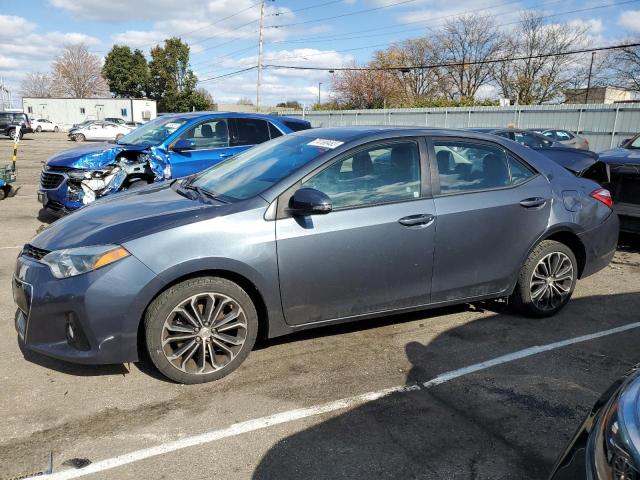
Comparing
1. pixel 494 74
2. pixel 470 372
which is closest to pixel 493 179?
pixel 470 372

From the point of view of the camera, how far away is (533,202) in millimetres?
4340

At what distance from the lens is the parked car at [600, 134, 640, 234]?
21.6ft

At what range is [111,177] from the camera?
7512 mm

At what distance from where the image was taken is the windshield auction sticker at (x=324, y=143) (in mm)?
3833

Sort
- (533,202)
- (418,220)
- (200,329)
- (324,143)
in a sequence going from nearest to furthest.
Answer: (200,329), (418,220), (324,143), (533,202)

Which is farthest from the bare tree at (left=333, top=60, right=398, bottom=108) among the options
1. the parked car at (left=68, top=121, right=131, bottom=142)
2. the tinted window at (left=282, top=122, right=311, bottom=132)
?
the tinted window at (left=282, top=122, right=311, bottom=132)

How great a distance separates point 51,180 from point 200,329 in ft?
18.4

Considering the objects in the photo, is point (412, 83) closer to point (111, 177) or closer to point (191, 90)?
point (191, 90)

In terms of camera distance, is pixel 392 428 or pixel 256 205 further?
pixel 256 205

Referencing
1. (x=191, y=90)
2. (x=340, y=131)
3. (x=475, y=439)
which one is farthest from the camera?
(x=191, y=90)

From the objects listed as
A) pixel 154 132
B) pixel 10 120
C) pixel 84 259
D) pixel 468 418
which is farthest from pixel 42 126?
pixel 468 418

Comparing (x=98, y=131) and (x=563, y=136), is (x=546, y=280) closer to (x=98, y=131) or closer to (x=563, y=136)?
(x=563, y=136)

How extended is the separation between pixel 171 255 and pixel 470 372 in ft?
7.20

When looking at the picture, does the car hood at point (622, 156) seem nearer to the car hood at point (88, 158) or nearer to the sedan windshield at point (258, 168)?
the sedan windshield at point (258, 168)
